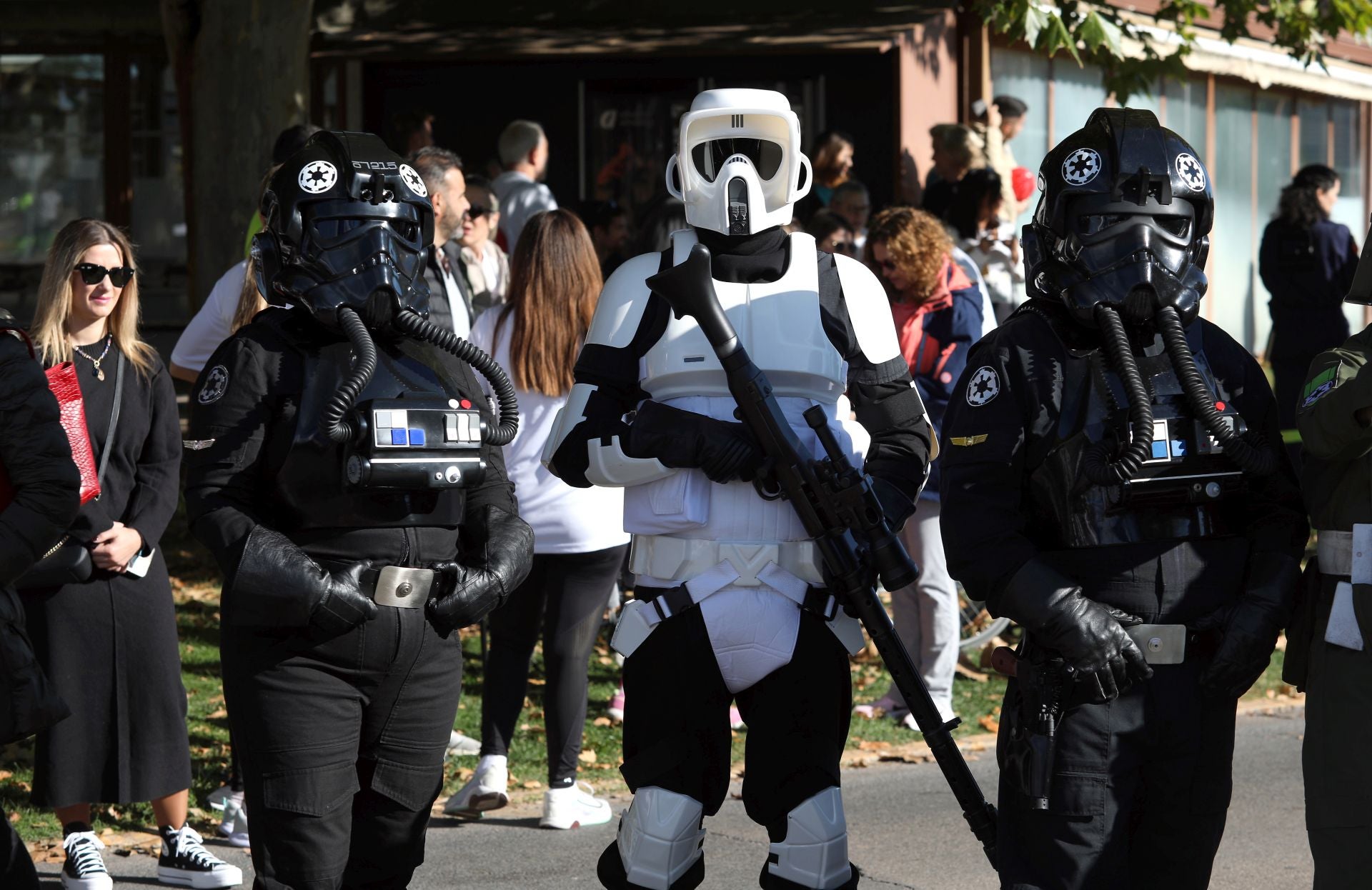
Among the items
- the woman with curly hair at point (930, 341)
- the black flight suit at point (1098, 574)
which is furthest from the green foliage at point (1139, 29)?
the black flight suit at point (1098, 574)

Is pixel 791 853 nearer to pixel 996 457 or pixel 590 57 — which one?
pixel 996 457

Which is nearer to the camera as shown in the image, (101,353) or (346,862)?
(346,862)

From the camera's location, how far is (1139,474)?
349 centimetres

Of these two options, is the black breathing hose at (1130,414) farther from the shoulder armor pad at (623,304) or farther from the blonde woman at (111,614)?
the blonde woman at (111,614)

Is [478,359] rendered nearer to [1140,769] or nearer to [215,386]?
[215,386]

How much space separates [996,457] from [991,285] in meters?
4.89

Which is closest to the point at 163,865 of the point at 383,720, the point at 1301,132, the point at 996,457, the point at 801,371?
the point at 383,720

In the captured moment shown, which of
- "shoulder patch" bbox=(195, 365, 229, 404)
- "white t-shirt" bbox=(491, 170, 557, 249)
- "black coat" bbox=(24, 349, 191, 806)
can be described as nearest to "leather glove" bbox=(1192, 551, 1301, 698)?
"shoulder patch" bbox=(195, 365, 229, 404)

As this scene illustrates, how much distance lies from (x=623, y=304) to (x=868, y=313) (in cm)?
56

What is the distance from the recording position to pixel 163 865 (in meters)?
5.25

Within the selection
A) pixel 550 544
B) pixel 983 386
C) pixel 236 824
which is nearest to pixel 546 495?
pixel 550 544

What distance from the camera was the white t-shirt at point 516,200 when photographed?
9172 millimetres

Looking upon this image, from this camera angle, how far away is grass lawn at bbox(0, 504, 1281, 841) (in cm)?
605

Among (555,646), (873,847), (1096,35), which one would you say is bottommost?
(873,847)
